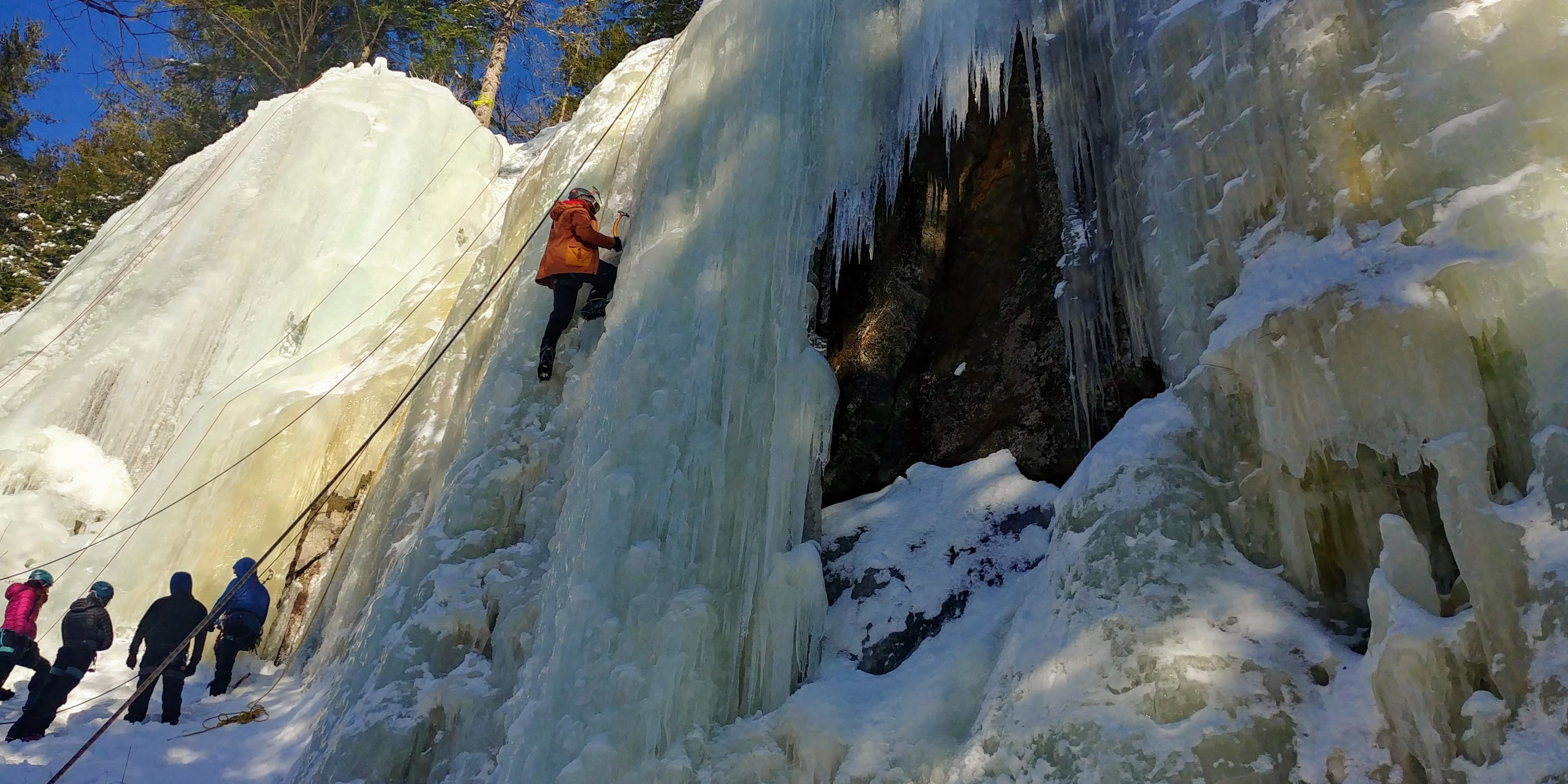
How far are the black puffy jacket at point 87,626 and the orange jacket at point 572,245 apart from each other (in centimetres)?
321

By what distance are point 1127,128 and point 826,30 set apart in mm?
2136

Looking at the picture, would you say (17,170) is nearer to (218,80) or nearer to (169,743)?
(218,80)

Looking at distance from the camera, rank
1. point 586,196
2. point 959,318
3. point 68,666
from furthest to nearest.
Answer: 1. point 586,196
2. point 68,666
3. point 959,318

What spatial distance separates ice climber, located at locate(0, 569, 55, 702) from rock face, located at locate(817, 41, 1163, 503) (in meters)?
4.86

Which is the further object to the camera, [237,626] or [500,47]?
[500,47]

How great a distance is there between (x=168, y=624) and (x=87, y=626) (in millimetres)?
398

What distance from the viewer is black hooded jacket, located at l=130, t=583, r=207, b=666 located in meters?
5.86

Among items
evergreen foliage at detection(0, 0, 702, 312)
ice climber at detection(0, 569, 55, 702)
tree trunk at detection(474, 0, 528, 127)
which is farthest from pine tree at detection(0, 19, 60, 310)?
ice climber at detection(0, 569, 55, 702)

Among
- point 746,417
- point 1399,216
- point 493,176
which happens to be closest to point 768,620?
point 746,417

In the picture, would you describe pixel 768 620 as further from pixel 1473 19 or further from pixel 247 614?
Answer: pixel 247 614

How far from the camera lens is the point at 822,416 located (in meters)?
4.44

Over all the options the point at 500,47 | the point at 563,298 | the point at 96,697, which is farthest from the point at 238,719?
the point at 500,47

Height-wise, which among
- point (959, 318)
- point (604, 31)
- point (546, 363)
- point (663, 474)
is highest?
point (604, 31)

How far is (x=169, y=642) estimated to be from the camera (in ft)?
19.4
